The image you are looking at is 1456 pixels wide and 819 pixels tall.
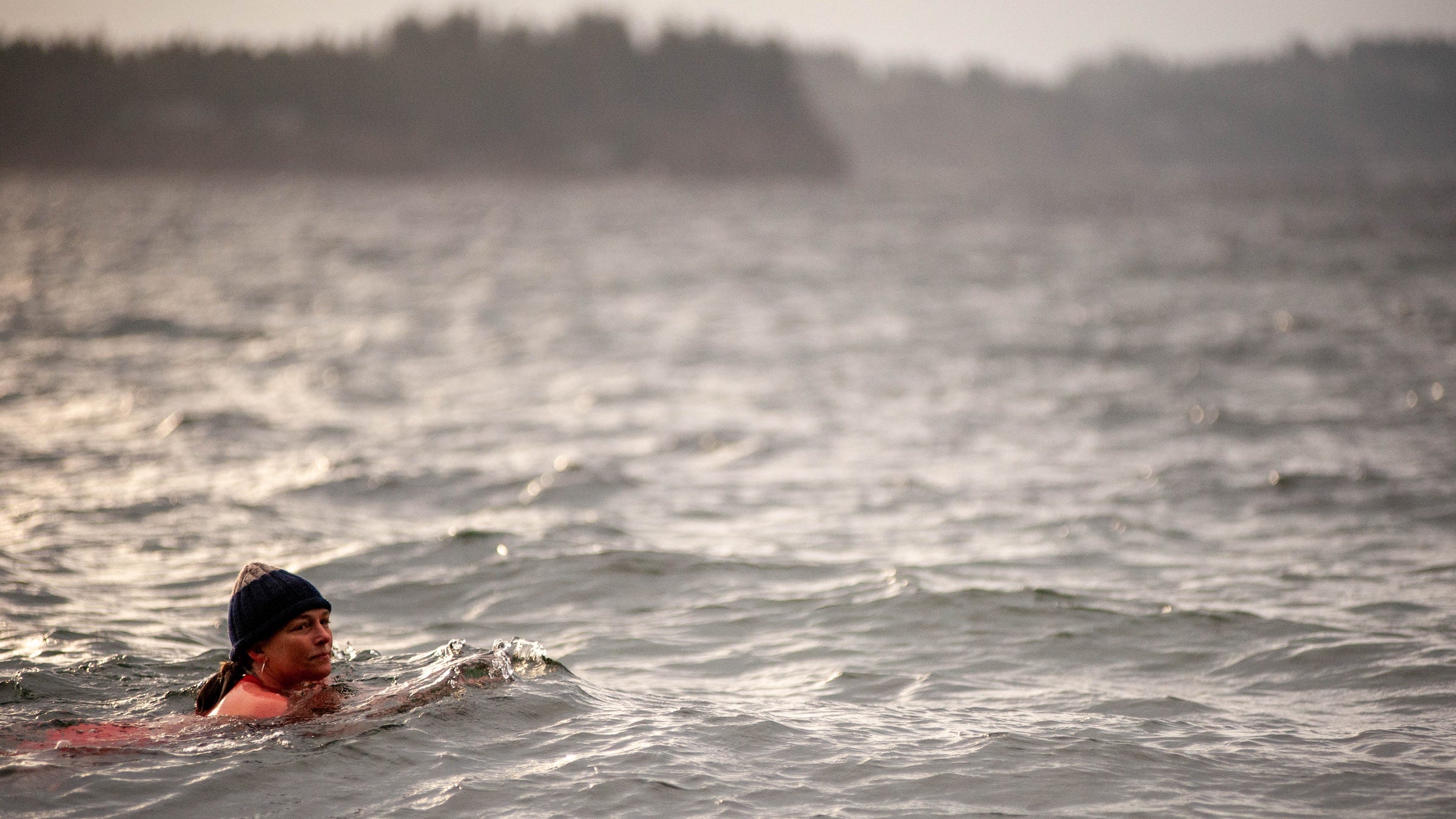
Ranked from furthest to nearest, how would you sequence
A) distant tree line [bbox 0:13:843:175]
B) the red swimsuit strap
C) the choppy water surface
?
distant tree line [bbox 0:13:843:175], the red swimsuit strap, the choppy water surface

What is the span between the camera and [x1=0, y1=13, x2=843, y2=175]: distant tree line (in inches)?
5044

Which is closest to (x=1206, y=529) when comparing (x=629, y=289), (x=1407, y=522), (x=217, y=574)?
(x=1407, y=522)

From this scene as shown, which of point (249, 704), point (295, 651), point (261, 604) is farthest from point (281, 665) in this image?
point (261, 604)

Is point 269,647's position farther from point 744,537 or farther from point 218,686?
point 744,537

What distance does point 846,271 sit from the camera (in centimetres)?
4844

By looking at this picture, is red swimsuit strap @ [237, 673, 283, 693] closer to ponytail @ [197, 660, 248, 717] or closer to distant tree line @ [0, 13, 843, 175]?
ponytail @ [197, 660, 248, 717]

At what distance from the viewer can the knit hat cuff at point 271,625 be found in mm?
6469

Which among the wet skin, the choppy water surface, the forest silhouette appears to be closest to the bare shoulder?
the wet skin

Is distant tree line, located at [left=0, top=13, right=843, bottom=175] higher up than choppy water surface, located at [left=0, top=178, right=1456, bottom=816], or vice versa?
distant tree line, located at [left=0, top=13, right=843, bottom=175]

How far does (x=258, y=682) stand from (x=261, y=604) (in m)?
0.48

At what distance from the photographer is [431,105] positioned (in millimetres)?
136375

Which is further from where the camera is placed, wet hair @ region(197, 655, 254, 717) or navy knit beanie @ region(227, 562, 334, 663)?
wet hair @ region(197, 655, 254, 717)

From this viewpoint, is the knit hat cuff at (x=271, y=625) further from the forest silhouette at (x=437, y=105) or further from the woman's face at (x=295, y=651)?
the forest silhouette at (x=437, y=105)

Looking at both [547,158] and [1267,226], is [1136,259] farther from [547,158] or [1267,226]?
[547,158]
